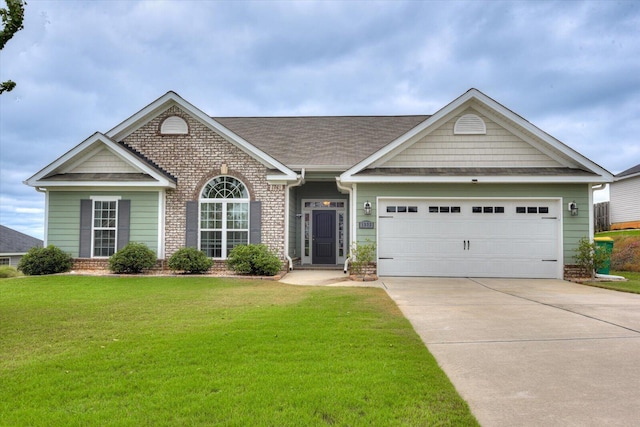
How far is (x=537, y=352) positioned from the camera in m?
4.68

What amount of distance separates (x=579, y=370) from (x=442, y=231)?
8.14 m

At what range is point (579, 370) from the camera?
408 cm

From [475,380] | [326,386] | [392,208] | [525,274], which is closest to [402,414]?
[326,386]

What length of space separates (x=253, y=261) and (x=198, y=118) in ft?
17.2

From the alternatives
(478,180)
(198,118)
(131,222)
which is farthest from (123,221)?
(478,180)

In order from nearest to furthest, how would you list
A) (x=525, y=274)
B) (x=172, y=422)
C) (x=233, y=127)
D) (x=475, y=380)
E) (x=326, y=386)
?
(x=172, y=422) < (x=326, y=386) < (x=475, y=380) < (x=525, y=274) < (x=233, y=127)

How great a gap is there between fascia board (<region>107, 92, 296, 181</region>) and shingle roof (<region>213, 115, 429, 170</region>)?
1.15 meters

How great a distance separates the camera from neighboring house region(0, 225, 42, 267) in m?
25.4

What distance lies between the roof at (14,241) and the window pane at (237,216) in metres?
18.5

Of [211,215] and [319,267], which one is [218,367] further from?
[319,267]

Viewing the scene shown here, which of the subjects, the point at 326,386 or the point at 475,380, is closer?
the point at 326,386

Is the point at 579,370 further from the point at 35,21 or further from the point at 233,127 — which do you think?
the point at 233,127

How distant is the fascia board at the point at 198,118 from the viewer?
1274cm

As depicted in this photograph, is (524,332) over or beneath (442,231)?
beneath
